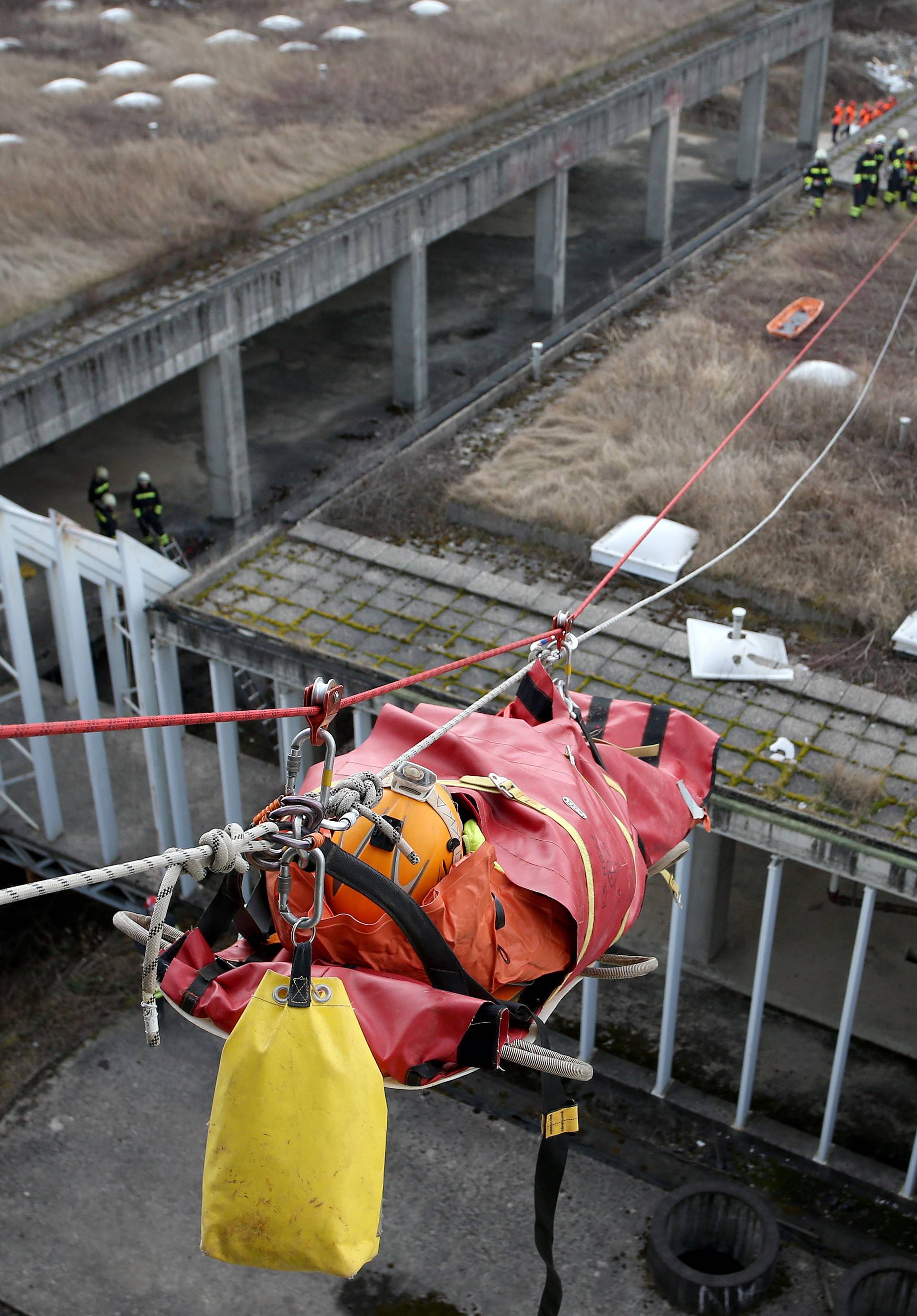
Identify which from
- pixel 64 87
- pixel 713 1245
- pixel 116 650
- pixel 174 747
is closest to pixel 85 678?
pixel 174 747

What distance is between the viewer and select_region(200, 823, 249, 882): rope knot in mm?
4180

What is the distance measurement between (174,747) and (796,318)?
10244mm

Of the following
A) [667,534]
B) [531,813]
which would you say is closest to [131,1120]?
[667,534]

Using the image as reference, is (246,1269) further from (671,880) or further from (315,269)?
(315,269)

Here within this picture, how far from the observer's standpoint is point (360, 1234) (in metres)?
4.18

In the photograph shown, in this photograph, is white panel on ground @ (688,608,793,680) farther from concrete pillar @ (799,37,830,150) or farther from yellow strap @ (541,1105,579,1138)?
concrete pillar @ (799,37,830,150)

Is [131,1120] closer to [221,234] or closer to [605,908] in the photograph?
[605,908]

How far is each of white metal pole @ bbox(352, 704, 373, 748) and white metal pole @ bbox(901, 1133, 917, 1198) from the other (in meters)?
5.50

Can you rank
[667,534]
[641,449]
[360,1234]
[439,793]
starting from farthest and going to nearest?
[641,449]
[667,534]
[439,793]
[360,1234]

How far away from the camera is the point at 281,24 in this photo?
34.4m

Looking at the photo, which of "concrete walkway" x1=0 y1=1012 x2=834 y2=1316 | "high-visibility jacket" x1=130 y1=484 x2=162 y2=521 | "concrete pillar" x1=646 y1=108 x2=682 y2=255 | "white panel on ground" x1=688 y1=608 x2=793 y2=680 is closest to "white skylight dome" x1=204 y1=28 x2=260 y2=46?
"concrete pillar" x1=646 y1=108 x2=682 y2=255

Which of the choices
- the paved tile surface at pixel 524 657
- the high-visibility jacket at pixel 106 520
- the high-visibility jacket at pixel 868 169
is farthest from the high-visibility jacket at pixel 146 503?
Result: the high-visibility jacket at pixel 868 169

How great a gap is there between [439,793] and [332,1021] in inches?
55.9

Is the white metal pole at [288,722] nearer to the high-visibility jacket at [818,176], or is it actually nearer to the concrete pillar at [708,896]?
the concrete pillar at [708,896]
